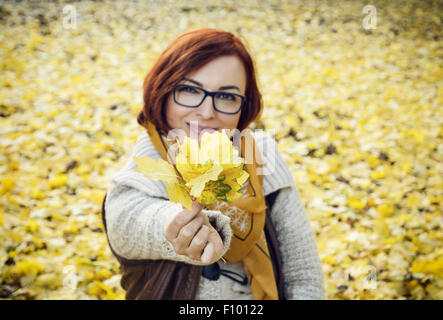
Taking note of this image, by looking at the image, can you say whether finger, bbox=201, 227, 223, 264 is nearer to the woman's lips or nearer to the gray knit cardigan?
the gray knit cardigan

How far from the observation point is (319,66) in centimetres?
425

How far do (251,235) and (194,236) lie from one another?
1.58 ft

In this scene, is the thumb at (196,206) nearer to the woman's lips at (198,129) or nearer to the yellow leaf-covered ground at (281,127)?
the woman's lips at (198,129)

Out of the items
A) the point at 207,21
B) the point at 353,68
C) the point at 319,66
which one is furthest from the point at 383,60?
the point at 207,21

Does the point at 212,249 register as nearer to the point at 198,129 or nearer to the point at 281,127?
the point at 198,129

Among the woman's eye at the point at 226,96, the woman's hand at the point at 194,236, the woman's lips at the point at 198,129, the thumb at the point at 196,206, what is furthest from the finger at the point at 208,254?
the woman's eye at the point at 226,96

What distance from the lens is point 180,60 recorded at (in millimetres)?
1075

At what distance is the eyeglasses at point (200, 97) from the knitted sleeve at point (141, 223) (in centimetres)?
35

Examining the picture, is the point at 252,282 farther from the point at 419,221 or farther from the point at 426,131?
the point at 426,131

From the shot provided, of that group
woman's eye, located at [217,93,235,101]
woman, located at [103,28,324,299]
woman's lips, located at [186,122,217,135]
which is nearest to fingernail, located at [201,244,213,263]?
woman, located at [103,28,324,299]

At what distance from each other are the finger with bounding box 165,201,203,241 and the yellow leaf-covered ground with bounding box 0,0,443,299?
119 cm

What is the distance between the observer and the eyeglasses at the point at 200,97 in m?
1.08

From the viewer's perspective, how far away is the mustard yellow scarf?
108cm

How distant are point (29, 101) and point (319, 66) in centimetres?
354
